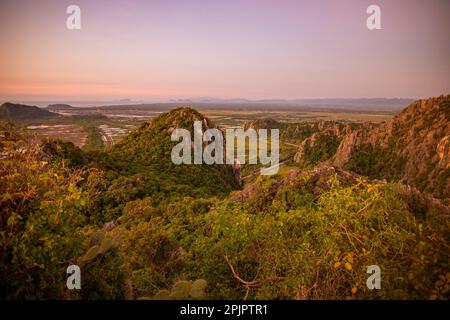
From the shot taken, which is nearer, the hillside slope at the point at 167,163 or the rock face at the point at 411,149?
the hillside slope at the point at 167,163

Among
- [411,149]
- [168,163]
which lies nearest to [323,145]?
[411,149]

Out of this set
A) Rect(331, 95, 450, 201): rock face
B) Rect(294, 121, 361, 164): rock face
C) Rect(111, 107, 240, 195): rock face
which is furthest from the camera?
Rect(294, 121, 361, 164): rock face

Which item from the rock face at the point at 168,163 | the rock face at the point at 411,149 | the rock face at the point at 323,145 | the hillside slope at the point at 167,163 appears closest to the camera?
the hillside slope at the point at 167,163

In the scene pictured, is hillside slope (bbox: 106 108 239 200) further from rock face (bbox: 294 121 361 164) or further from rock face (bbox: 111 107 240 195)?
rock face (bbox: 294 121 361 164)

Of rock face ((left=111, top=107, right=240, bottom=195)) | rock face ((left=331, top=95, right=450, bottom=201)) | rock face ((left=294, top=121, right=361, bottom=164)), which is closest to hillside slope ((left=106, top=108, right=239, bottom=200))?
rock face ((left=111, top=107, right=240, bottom=195))

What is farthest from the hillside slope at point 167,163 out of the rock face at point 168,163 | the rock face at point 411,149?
the rock face at point 411,149

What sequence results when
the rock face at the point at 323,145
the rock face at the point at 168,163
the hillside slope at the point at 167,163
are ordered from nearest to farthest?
the hillside slope at the point at 167,163 → the rock face at the point at 168,163 → the rock face at the point at 323,145

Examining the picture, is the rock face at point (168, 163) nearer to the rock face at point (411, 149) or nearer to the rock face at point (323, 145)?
the rock face at point (411, 149)
